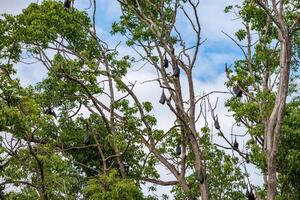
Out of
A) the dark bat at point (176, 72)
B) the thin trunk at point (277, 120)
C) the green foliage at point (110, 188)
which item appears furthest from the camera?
the dark bat at point (176, 72)

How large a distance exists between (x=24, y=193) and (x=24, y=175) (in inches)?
79.0

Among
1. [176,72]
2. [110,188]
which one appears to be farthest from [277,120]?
[110,188]

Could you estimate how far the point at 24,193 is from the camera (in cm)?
1753

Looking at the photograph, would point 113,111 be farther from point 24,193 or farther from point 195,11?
point 195,11

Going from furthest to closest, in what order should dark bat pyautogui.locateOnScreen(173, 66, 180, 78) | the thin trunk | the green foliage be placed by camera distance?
dark bat pyautogui.locateOnScreen(173, 66, 180, 78)
the green foliage
the thin trunk

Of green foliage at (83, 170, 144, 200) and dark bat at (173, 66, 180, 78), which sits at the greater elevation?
dark bat at (173, 66, 180, 78)

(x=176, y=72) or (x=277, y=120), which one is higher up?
(x=176, y=72)

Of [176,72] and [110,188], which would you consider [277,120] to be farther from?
[110,188]

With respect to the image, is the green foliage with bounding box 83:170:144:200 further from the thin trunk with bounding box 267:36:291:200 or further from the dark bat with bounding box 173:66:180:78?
the thin trunk with bounding box 267:36:291:200

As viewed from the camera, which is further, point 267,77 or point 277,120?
point 267,77

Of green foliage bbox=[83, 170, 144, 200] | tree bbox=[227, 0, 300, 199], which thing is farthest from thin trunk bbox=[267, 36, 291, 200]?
green foliage bbox=[83, 170, 144, 200]

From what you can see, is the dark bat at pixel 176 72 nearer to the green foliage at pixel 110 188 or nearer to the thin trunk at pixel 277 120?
the green foliage at pixel 110 188

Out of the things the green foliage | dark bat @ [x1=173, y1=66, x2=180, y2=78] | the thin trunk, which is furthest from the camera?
dark bat @ [x1=173, y1=66, x2=180, y2=78]

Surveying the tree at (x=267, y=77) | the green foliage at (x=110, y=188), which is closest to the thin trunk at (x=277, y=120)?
the tree at (x=267, y=77)
